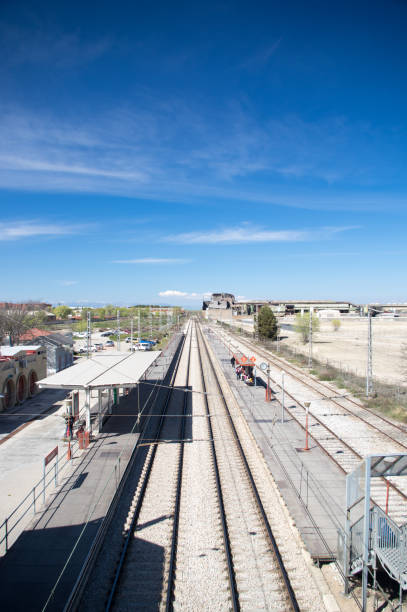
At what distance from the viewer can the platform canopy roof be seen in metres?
16.6

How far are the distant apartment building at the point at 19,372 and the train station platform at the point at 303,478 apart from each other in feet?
45.3

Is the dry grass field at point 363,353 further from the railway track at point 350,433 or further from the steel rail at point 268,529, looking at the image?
the steel rail at point 268,529

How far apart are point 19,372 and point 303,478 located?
61.4 ft

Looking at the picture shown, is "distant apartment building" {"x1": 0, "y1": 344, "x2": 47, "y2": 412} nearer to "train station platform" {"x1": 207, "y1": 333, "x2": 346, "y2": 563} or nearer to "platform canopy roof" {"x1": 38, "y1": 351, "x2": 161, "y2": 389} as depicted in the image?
"platform canopy roof" {"x1": 38, "y1": 351, "x2": 161, "y2": 389}

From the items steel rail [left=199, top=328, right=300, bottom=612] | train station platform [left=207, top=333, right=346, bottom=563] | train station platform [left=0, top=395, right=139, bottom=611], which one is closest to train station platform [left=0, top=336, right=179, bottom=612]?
train station platform [left=0, top=395, right=139, bottom=611]

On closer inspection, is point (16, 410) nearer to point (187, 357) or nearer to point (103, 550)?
point (103, 550)

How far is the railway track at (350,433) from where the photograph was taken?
1230cm

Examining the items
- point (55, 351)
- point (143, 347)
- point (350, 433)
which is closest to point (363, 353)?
point (143, 347)

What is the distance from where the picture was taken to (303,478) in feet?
42.5

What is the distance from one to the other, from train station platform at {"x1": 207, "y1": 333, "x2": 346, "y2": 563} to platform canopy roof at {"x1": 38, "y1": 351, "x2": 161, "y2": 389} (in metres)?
6.36

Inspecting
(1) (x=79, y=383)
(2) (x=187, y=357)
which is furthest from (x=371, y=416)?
(2) (x=187, y=357)

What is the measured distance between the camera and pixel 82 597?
7746 millimetres

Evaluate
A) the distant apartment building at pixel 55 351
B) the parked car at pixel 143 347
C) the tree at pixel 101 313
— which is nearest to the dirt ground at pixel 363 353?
the parked car at pixel 143 347

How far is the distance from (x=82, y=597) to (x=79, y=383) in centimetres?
975
